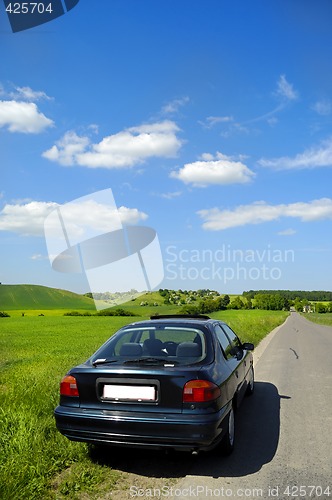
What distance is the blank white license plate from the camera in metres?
3.85

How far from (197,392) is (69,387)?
1309 mm

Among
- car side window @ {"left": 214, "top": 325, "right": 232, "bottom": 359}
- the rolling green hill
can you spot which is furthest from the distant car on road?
the rolling green hill

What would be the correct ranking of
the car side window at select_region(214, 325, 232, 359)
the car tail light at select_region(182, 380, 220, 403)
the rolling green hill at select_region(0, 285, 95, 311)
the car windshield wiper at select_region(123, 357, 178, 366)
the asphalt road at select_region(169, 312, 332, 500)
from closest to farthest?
the asphalt road at select_region(169, 312, 332, 500) → the car tail light at select_region(182, 380, 220, 403) → the car windshield wiper at select_region(123, 357, 178, 366) → the car side window at select_region(214, 325, 232, 359) → the rolling green hill at select_region(0, 285, 95, 311)

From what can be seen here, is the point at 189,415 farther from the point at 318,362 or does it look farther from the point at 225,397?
the point at 318,362

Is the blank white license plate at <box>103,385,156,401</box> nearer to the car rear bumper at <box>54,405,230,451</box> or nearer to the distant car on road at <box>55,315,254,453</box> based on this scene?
the distant car on road at <box>55,315,254,453</box>

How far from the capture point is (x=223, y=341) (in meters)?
5.24

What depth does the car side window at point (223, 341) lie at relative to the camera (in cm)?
502

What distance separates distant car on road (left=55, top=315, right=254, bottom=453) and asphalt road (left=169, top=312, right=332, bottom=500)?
0.28m

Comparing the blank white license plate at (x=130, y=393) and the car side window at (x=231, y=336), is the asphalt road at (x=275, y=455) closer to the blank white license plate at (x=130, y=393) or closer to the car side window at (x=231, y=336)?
the blank white license plate at (x=130, y=393)

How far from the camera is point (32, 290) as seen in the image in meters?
89.3

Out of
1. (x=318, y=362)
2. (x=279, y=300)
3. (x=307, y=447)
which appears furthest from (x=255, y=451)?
(x=279, y=300)

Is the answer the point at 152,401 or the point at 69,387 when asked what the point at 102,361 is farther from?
the point at 152,401

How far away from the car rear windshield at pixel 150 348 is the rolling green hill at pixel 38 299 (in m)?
75.2

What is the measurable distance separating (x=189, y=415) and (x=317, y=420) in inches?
110
